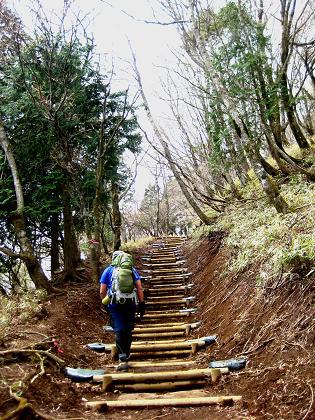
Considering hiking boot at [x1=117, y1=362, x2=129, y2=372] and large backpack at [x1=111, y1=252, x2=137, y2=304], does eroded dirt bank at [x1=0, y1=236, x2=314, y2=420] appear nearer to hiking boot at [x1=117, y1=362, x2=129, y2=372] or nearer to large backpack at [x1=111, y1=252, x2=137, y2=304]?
hiking boot at [x1=117, y1=362, x2=129, y2=372]

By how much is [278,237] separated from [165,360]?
2.83m

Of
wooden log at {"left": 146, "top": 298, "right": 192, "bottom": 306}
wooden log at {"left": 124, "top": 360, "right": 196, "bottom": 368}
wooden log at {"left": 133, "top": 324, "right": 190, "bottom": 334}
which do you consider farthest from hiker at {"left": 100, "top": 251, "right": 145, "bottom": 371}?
wooden log at {"left": 146, "top": 298, "right": 192, "bottom": 306}

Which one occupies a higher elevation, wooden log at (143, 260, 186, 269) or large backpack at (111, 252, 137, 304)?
large backpack at (111, 252, 137, 304)

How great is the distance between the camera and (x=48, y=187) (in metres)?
9.95

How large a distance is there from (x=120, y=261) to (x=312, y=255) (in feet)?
9.59

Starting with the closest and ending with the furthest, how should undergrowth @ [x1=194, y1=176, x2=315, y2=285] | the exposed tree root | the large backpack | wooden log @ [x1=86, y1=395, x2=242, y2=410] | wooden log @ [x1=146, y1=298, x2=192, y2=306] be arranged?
wooden log @ [x1=86, y1=395, x2=242, y2=410] < the exposed tree root < undergrowth @ [x1=194, y1=176, x2=315, y2=285] < the large backpack < wooden log @ [x1=146, y1=298, x2=192, y2=306]

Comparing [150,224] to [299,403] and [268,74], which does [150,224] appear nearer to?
[268,74]

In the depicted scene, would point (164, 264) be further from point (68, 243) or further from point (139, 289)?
point (139, 289)

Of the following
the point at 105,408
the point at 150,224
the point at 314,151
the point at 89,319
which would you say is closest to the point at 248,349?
the point at 105,408

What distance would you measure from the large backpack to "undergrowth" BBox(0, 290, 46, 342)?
1.73 m

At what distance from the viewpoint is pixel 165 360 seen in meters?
6.39

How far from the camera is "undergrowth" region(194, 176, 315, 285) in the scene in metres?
5.05

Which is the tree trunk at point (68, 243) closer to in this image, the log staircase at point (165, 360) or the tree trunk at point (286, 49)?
the log staircase at point (165, 360)

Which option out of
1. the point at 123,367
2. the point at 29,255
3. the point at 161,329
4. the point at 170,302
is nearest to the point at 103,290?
the point at 123,367
